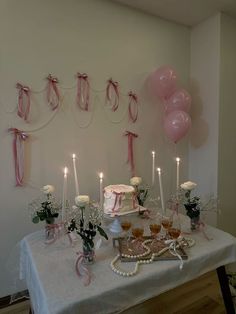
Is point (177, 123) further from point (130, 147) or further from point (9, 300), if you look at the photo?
point (9, 300)

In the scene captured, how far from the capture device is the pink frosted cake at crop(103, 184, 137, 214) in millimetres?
1506

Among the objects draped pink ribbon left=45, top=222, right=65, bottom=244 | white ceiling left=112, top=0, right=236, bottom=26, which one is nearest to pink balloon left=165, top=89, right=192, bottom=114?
white ceiling left=112, top=0, right=236, bottom=26

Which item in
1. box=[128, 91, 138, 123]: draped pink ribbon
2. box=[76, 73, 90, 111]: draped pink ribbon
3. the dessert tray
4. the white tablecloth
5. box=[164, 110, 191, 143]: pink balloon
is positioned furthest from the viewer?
box=[128, 91, 138, 123]: draped pink ribbon

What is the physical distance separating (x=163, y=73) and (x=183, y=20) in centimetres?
75

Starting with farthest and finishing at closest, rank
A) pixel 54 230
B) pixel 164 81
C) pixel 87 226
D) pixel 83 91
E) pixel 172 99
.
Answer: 1. pixel 172 99
2. pixel 164 81
3. pixel 83 91
4. pixel 54 230
5. pixel 87 226

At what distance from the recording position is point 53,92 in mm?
1948

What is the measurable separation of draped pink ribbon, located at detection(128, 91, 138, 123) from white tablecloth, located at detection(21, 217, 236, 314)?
1267 mm

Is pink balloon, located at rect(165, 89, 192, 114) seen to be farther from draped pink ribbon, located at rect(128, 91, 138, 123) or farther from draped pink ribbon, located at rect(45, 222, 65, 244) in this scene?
draped pink ribbon, located at rect(45, 222, 65, 244)

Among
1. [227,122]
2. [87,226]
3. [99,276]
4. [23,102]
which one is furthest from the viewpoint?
[227,122]

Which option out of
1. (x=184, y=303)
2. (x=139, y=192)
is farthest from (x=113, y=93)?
(x=184, y=303)

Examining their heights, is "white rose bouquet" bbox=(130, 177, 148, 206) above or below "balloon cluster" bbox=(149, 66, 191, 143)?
below

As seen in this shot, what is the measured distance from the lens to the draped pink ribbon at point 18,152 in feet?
6.01

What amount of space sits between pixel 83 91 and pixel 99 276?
1.47 meters

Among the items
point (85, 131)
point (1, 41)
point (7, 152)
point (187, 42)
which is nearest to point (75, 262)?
point (7, 152)
